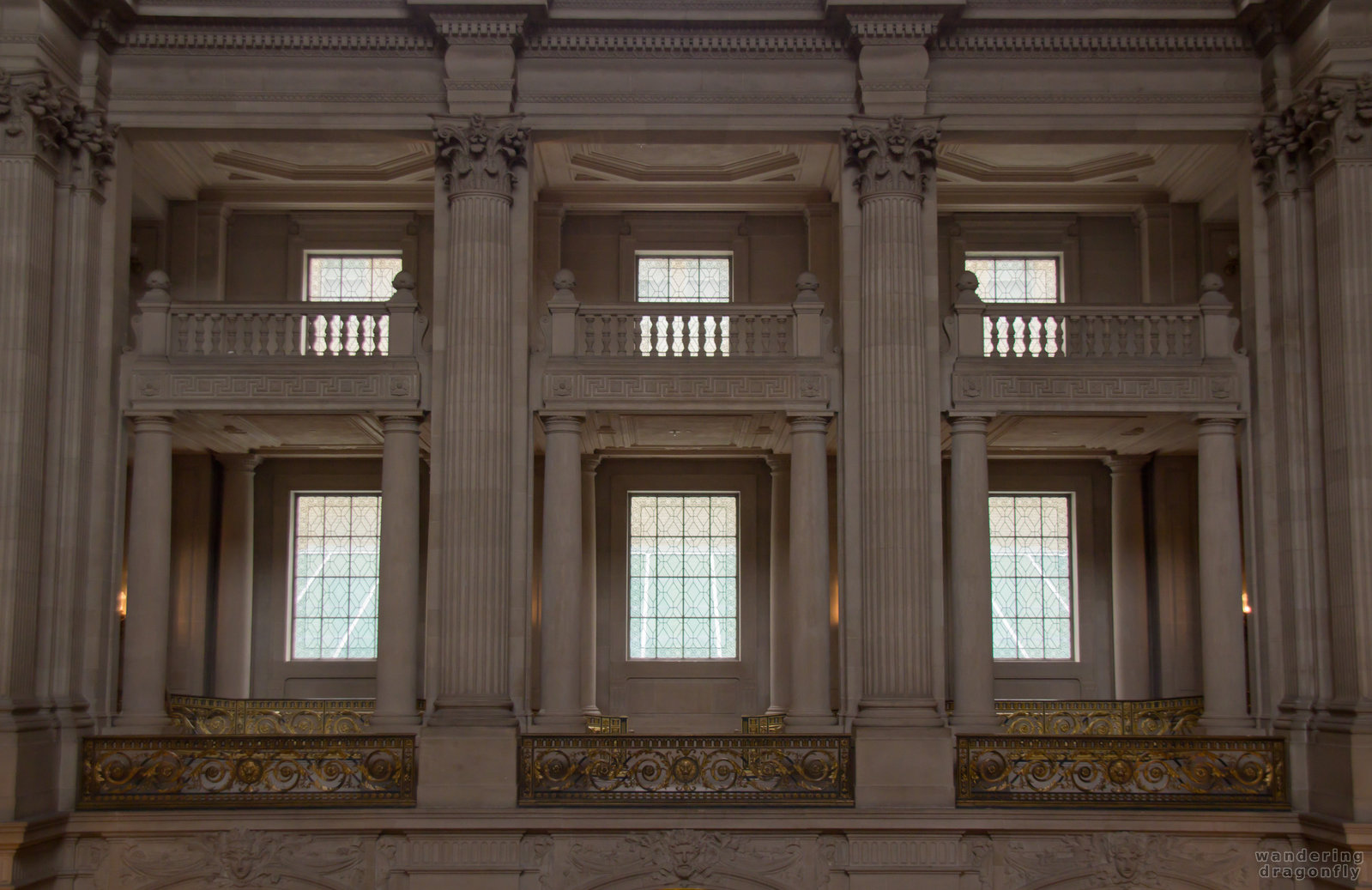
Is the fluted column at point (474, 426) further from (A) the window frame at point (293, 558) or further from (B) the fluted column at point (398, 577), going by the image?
(A) the window frame at point (293, 558)

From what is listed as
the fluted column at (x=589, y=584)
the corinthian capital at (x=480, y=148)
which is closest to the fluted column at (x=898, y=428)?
the corinthian capital at (x=480, y=148)

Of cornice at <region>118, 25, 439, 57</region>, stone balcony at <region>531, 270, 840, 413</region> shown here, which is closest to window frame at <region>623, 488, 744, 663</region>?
stone balcony at <region>531, 270, 840, 413</region>

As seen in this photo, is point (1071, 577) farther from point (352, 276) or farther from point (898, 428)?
point (352, 276)

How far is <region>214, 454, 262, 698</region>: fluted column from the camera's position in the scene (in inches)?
744

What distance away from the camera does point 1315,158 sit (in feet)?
49.3

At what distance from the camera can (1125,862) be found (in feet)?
45.8

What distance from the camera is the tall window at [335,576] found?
1936cm

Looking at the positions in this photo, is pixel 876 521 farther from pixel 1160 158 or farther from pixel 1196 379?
pixel 1160 158

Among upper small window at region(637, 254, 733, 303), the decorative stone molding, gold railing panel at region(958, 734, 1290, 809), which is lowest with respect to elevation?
the decorative stone molding

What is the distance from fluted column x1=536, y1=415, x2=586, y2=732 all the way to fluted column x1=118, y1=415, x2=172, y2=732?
13.7 ft

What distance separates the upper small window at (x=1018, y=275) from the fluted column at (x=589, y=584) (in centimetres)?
593

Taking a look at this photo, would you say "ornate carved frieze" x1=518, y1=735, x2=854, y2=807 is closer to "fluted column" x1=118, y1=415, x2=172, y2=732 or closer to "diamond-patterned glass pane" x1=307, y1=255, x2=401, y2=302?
"fluted column" x1=118, y1=415, x2=172, y2=732

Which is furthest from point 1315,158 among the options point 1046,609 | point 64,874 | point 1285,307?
point 64,874

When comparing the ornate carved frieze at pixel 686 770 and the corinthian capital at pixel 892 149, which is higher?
the corinthian capital at pixel 892 149
